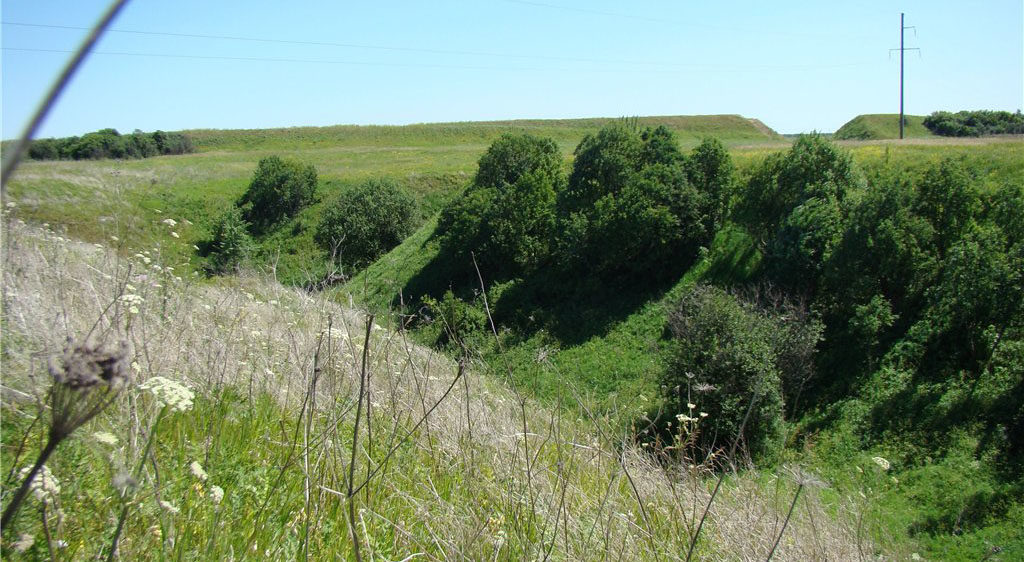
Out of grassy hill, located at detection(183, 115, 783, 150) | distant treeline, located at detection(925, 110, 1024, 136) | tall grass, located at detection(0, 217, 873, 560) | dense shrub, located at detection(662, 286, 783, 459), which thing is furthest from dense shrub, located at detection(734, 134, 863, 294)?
grassy hill, located at detection(183, 115, 783, 150)

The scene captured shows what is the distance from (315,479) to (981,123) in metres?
57.4

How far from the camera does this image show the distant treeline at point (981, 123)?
44.3 metres

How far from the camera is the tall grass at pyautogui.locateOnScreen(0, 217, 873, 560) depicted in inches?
67.6

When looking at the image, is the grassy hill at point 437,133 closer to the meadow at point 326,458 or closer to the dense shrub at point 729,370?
the dense shrub at point 729,370

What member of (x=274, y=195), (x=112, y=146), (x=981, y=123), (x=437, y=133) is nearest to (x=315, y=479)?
(x=274, y=195)

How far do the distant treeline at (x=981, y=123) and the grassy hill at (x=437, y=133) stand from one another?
18756mm

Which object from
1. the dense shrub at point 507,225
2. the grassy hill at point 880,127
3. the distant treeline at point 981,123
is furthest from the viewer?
the grassy hill at point 880,127

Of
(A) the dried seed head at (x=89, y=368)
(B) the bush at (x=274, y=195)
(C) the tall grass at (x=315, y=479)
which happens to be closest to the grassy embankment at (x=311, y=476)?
(C) the tall grass at (x=315, y=479)

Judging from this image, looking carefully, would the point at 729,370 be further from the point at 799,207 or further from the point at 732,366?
the point at 799,207

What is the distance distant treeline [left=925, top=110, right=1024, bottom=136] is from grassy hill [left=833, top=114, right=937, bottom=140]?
3350 mm

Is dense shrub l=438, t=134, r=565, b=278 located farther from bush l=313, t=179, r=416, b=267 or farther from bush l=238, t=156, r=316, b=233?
bush l=238, t=156, r=316, b=233

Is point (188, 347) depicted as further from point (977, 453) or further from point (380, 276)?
point (380, 276)

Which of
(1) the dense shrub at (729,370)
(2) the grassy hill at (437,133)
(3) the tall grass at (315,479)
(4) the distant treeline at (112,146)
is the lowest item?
(1) the dense shrub at (729,370)

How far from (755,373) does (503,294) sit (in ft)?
41.7
